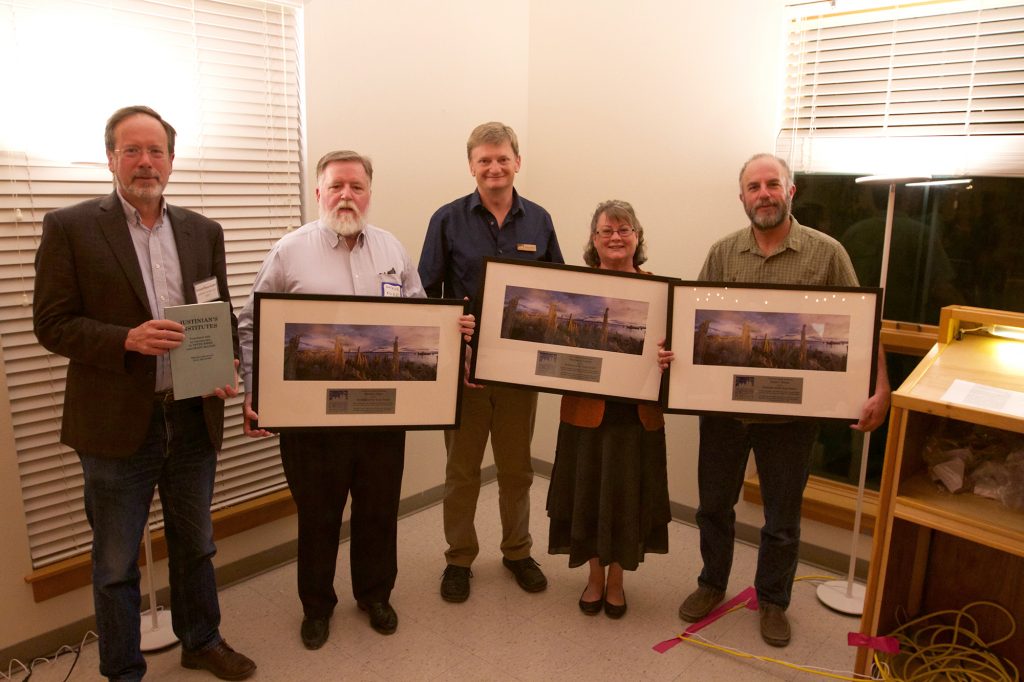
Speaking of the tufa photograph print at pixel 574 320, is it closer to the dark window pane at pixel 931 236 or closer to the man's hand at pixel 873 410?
the man's hand at pixel 873 410

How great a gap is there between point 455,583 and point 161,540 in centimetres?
119

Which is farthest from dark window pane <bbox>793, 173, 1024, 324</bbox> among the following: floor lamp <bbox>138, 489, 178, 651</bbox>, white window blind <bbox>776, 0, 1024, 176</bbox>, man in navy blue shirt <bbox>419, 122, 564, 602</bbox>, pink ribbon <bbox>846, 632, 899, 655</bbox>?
floor lamp <bbox>138, 489, 178, 651</bbox>

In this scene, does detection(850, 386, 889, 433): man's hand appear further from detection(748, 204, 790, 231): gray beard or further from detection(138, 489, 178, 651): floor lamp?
detection(138, 489, 178, 651): floor lamp

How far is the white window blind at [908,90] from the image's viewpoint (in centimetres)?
284

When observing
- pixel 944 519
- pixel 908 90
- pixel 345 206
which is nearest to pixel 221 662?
pixel 345 206

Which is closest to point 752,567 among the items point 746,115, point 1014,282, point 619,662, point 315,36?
point 619,662

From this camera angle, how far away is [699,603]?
3.00m

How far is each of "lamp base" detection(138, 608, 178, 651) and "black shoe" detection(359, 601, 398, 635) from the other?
71cm

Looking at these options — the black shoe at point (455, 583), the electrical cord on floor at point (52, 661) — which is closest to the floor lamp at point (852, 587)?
the black shoe at point (455, 583)

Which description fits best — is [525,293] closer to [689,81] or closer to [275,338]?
[275,338]

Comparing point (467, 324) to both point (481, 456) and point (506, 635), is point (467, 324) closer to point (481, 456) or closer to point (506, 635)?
point (481, 456)

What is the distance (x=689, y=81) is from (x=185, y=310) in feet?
8.37

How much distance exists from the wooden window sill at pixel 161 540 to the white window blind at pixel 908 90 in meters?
2.76

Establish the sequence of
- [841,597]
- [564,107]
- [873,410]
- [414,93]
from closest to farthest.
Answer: [873,410]
[841,597]
[414,93]
[564,107]
